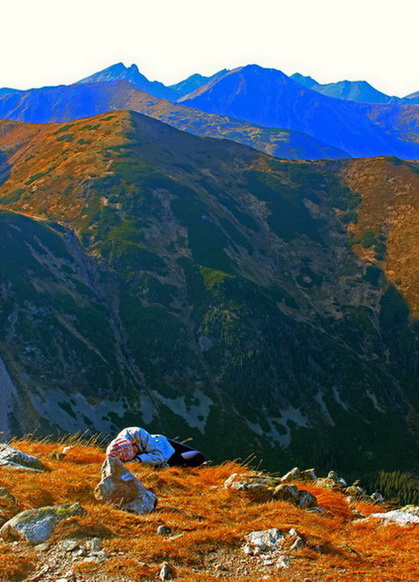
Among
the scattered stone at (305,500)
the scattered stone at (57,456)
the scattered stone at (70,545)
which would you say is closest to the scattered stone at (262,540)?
the scattered stone at (305,500)

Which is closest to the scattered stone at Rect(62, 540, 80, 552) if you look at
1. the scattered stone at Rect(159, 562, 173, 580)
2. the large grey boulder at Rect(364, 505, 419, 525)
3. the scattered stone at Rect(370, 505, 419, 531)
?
the scattered stone at Rect(159, 562, 173, 580)

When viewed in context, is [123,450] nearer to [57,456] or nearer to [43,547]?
[57,456]

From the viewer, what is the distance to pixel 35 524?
941cm

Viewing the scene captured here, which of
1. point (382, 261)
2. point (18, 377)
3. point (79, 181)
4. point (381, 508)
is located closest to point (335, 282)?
point (382, 261)

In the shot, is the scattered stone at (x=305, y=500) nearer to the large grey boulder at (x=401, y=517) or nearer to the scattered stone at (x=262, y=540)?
the large grey boulder at (x=401, y=517)

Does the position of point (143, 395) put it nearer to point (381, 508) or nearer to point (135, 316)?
point (135, 316)

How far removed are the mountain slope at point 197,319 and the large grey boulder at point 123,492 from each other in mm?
78259

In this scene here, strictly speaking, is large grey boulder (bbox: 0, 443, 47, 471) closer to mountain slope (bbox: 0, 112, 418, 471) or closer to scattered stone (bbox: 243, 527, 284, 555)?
scattered stone (bbox: 243, 527, 284, 555)

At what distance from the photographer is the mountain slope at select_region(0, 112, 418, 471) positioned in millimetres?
104312

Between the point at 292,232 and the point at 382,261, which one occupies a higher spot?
the point at 292,232

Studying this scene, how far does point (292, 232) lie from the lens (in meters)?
182

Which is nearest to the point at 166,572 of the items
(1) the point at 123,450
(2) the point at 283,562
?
(2) the point at 283,562

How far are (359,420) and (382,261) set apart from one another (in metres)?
71.1

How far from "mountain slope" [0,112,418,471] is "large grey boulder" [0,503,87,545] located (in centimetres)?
7983
